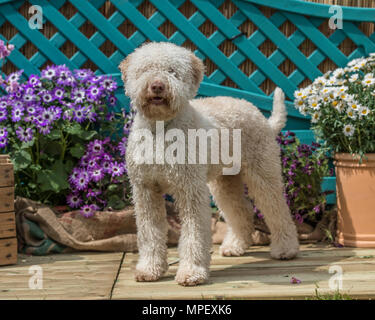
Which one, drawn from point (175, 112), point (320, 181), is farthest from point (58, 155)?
point (320, 181)

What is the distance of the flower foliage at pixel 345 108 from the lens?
11.8 ft

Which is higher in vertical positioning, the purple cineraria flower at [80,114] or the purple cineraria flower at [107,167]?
the purple cineraria flower at [80,114]

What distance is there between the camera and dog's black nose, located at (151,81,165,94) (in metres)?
2.58

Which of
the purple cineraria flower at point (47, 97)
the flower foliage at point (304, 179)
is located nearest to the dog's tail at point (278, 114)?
the flower foliage at point (304, 179)

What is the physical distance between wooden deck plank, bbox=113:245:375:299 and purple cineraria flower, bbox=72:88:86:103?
1.18 meters

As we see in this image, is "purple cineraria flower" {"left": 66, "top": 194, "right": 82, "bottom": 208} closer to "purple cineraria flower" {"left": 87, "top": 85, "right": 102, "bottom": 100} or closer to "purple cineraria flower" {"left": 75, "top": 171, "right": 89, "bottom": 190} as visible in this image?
"purple cineraria flower" {"left": 75, "top": 171, "right": 89, "bottom": 190}

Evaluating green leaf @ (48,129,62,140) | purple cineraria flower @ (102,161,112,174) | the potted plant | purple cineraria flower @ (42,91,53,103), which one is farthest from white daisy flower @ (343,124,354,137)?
purple cineraria flower @ (42,91,53,103)

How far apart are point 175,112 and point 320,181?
167 cm

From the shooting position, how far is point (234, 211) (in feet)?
11.7

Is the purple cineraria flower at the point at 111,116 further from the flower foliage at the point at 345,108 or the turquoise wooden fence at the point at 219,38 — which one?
the flower foliage at the point at 345,108

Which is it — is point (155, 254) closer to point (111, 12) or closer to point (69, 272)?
point (69, 272)

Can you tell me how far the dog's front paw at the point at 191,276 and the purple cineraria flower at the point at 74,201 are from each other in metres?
1.19

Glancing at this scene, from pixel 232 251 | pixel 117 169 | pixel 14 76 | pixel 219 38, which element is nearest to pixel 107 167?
pixel 117 169

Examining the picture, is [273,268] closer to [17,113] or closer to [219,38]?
[219,38]
